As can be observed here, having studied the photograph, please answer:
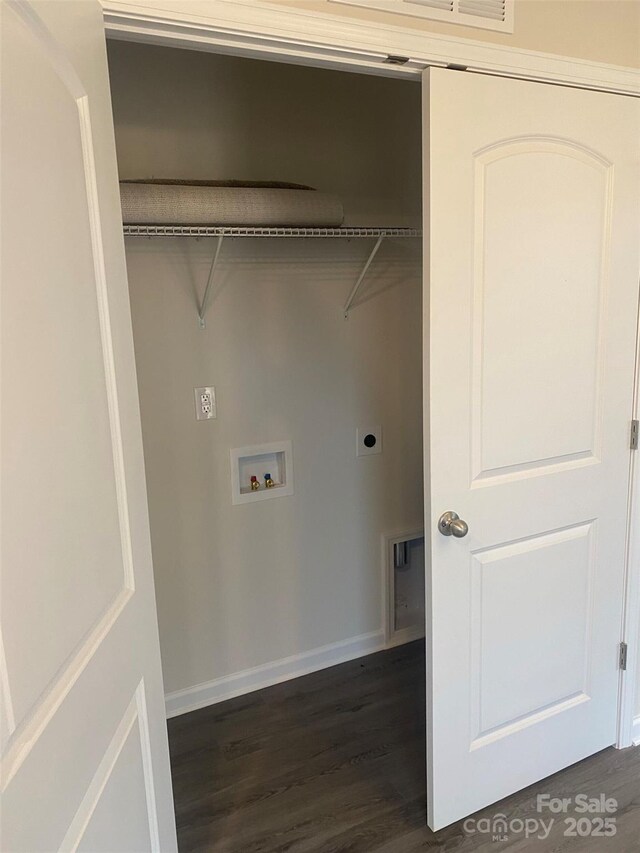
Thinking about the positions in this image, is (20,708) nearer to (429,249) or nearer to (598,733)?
(429,249)

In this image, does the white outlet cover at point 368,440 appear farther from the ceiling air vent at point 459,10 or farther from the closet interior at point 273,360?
the ceiling air vent at point 459,10

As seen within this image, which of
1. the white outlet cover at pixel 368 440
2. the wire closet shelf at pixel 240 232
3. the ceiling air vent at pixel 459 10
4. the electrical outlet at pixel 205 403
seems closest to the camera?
the ceiling air vent at pixel 459 10

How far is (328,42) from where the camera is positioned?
4.25 feet

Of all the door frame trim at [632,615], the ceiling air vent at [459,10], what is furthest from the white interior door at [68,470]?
the door frame trim at [632,615]

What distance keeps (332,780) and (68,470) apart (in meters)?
1.60

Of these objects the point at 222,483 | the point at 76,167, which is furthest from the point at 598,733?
the point at 76,167

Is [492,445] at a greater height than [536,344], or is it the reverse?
[536,344]

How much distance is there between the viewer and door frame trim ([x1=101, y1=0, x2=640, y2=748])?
1.17 m

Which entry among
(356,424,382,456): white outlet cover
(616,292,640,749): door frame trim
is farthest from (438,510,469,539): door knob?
(356,424,382,456): white outlet cover

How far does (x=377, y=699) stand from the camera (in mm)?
2396

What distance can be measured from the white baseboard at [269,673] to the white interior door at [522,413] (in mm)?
924

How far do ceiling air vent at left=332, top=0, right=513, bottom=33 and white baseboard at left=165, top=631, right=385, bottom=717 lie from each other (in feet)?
7.33

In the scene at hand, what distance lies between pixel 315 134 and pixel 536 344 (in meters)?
1.25

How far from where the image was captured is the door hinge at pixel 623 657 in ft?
6.53
